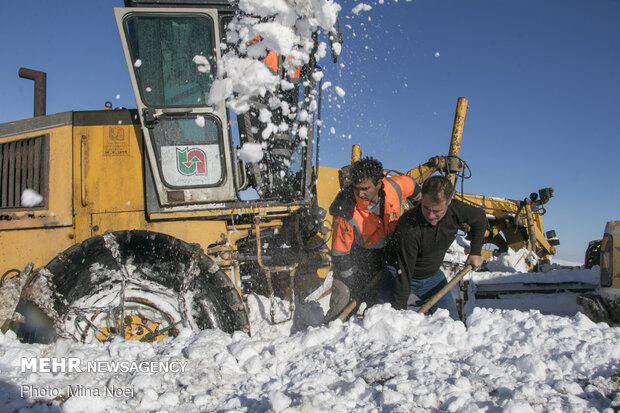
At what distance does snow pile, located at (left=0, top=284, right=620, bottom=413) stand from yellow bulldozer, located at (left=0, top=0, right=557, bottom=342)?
45cm

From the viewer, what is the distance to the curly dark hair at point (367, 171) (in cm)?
352

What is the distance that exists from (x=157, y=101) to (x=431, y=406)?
9.72ft

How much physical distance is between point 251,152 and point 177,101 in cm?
80

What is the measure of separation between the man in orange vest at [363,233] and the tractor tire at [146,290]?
1046 mm

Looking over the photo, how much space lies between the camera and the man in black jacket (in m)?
3.25

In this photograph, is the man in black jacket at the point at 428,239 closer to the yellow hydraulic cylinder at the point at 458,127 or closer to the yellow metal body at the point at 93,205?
the yellow metal body at the point at 93,205

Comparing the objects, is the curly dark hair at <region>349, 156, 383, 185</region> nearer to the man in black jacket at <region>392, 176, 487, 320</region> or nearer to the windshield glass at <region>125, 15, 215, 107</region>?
the man in black jacket at <region>392, 176, 487, 320</region>

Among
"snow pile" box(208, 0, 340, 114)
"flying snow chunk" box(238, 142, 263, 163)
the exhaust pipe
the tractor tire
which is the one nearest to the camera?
the tractor tire

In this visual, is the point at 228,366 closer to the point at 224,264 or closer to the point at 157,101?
the point at 224,264

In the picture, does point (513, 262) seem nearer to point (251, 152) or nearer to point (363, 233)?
point (363, 233)

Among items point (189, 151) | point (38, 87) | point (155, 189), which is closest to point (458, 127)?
point (189, 151)

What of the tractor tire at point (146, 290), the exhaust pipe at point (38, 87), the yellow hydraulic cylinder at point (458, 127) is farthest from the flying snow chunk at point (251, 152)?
the yellow hydraulic cylinder at point (458, 127)

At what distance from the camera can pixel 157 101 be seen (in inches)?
136

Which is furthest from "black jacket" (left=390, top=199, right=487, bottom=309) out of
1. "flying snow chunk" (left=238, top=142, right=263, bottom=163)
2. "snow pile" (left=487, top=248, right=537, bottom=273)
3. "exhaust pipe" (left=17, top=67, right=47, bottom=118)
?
"exhaust pipe" (left=17, top=67, right=47, bottom=118)
